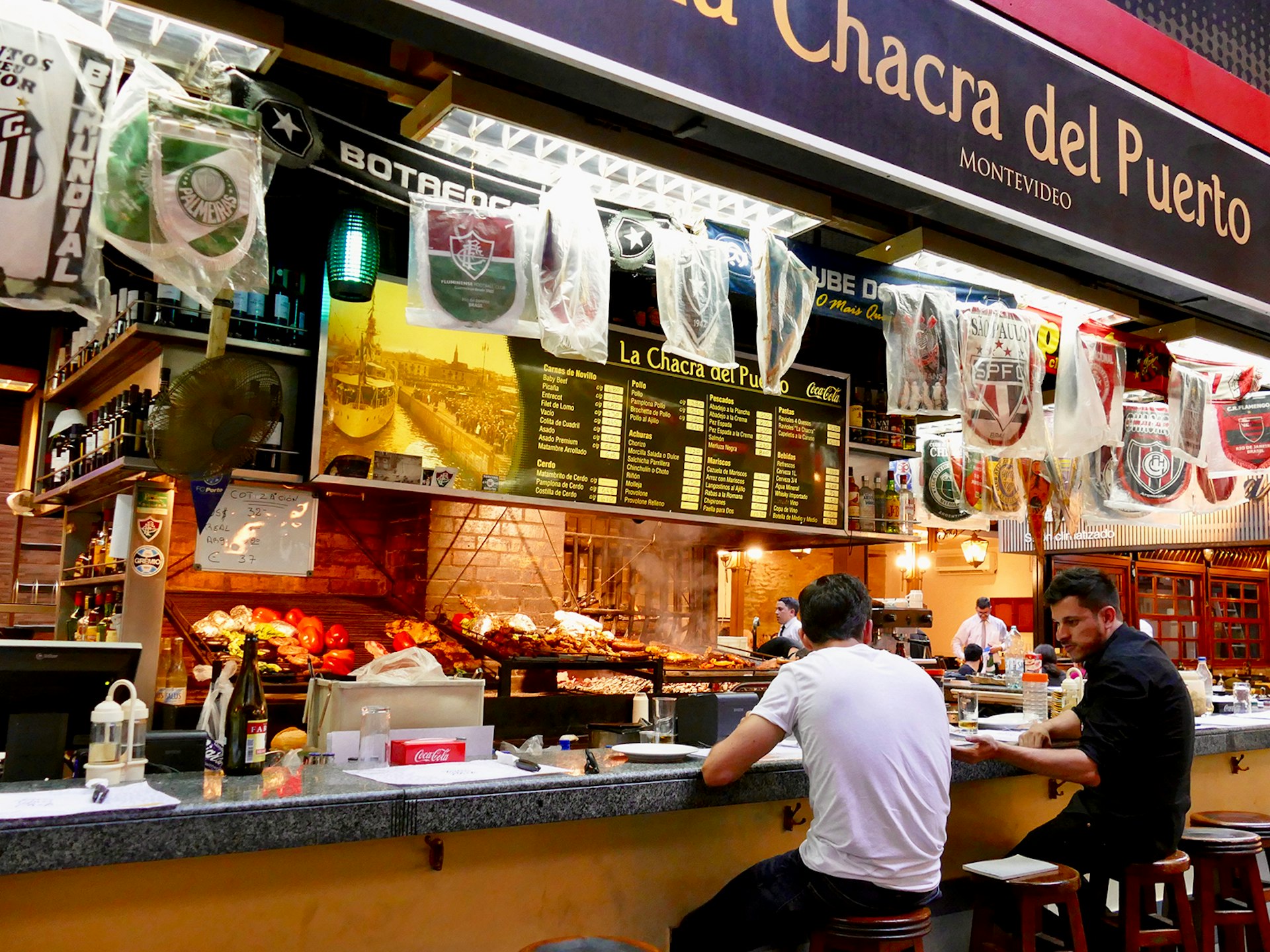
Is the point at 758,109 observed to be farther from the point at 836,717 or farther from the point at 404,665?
the point at 404,665

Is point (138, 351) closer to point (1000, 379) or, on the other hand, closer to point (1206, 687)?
point (1000, 379)

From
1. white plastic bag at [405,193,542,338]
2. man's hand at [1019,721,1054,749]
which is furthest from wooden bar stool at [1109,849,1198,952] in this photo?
white plastic bag at [405,193,542,338]

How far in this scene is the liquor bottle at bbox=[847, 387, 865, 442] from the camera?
677 centimetres

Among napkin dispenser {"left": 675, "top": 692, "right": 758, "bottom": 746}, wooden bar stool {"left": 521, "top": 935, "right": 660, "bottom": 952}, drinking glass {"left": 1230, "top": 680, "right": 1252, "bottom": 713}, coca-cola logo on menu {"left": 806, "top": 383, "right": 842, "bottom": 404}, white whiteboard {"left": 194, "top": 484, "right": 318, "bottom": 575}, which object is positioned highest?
coca-cola logo on menu {"left": 806, "top": 383, "right": 842, "bottom": 404}

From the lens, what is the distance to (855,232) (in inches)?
122

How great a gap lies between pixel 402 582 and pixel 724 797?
4326 millimetres

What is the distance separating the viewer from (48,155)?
203cm

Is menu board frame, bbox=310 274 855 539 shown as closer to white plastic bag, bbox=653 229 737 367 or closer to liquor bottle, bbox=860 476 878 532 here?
liquor bottle, bbox=860 476 878 532

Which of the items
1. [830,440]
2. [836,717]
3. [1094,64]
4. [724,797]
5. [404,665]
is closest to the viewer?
[1094,64]

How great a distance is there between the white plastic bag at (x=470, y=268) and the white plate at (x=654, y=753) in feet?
4.89

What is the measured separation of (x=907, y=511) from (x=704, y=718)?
12.8 ft

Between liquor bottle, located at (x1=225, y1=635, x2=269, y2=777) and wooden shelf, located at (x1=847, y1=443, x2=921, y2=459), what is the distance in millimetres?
4689

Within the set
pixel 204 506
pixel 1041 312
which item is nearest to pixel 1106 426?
pixel 1041 312

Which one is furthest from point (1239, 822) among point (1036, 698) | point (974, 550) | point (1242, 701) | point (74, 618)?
point (974, 550)
